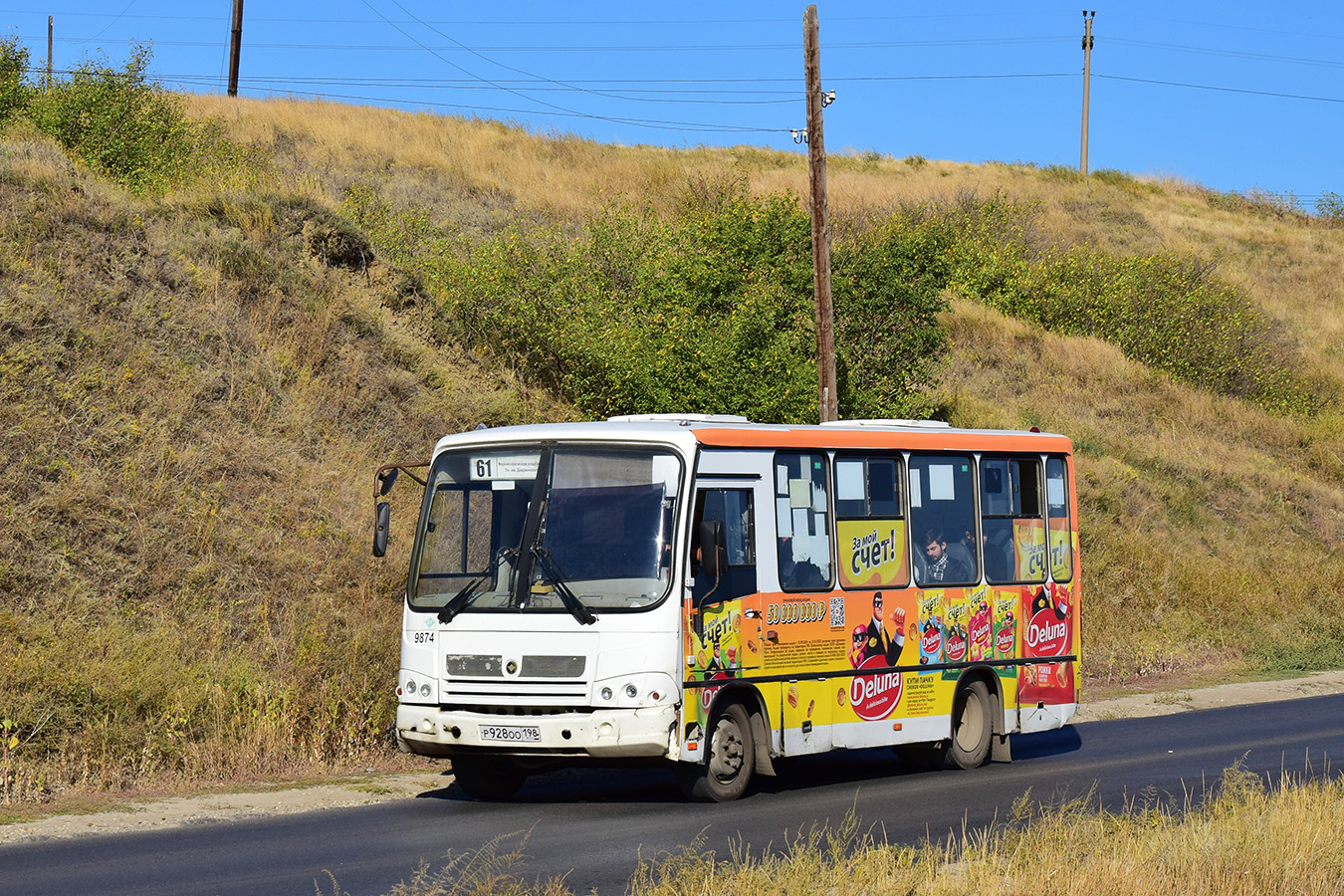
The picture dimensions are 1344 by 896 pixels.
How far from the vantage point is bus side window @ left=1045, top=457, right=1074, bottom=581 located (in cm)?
1609

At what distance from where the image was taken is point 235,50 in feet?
170

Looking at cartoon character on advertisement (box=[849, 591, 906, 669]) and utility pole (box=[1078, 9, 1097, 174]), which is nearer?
cartoon character on advertisement (box=[849, 591, 906, 669])

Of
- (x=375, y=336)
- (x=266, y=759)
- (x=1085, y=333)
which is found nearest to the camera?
(x=266, y=759)

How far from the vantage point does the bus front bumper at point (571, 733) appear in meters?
11.5

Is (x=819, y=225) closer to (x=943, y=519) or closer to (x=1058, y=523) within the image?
(x=1058, y=523)

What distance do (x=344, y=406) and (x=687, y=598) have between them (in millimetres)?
12418

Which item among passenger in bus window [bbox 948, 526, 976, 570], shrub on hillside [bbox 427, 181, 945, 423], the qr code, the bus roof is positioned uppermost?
shrub on hillside [bbox 427, 181, 945, 423]

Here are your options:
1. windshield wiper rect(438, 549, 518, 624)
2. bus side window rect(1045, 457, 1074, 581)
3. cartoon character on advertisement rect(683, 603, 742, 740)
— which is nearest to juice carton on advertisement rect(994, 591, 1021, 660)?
bus side window rect(1045, 457, 1074, 581)

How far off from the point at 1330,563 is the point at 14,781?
2976cm

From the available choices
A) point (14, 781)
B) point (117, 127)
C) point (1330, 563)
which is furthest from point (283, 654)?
point (1330, 563)

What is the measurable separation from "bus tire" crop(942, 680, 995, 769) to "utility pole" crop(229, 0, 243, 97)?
43.3 m

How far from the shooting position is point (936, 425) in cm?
1505

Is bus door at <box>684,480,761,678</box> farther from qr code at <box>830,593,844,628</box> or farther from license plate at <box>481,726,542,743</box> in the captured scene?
license plate at <box>481,726,542,743</box>

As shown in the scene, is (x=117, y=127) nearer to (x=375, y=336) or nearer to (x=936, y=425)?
(x=375, y=336)
